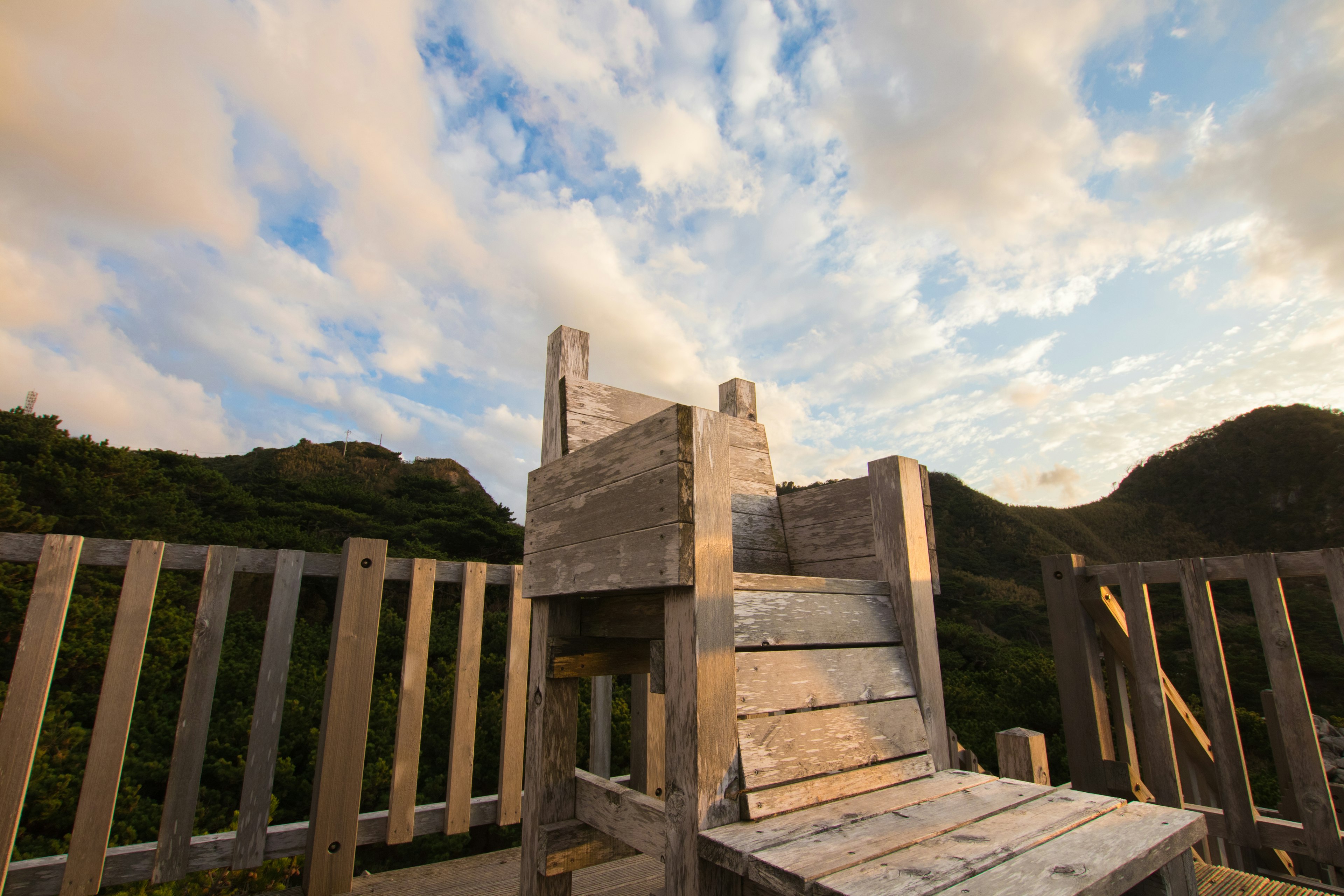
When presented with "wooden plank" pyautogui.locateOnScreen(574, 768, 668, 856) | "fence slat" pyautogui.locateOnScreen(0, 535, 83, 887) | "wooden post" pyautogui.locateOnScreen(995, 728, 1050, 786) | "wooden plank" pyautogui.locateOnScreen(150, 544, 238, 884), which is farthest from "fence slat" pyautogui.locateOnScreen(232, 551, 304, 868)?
"wooden post" pyautogui.locateOnScreen(995, 728, 1050, 786)

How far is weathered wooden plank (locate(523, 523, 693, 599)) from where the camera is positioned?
50.3 inches

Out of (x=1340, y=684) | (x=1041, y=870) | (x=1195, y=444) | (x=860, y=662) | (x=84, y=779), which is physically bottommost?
(x=1340, y=684)

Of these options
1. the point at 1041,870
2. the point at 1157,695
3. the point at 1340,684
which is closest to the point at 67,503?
the point at 1041,870

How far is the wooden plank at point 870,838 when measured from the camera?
959mm

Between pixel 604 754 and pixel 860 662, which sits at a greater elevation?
pixel 860 662

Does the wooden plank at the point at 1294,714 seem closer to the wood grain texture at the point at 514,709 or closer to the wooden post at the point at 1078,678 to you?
the wooden post at the point at 1078,678

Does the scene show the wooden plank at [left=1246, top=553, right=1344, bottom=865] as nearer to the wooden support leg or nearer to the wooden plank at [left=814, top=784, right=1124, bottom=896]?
the wooden plank at [left=814, top=784, right=1124, bottom=896]

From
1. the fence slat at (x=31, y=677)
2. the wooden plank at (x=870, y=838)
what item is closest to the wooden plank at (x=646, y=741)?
the wooden plank at (x=870, y=838)

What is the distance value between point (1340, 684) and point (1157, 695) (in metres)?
7.98

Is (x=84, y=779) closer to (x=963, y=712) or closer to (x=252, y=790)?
(x=252, y=790)

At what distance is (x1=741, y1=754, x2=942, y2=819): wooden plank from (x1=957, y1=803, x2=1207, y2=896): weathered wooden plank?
407 mm

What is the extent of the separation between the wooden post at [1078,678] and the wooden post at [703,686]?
5.71 ft

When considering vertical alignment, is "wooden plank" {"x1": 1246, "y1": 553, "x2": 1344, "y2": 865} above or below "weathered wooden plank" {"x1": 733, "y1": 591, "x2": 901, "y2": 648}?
below

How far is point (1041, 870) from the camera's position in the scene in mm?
961
